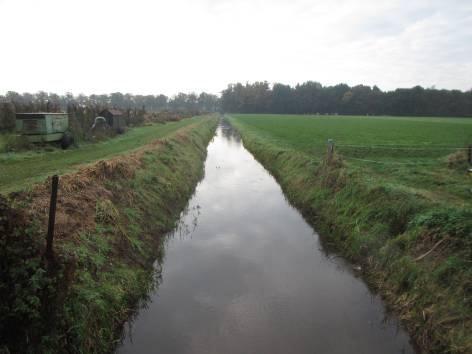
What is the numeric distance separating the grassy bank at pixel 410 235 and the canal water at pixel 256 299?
0.49 metres

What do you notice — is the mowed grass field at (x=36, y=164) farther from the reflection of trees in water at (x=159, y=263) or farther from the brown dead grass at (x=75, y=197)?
the reflection of trees in water at (x=159, y=263)

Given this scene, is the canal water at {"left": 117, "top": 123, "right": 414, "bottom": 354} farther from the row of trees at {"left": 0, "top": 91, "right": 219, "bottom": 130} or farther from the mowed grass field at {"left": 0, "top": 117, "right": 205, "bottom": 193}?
the row of trees at {"left": 0, "top": 91, "right": 219, "bottom": 130}

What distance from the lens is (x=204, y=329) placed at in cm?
610

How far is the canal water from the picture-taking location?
580 centimetres

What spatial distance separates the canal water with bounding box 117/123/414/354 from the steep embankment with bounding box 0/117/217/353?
2.12 feet

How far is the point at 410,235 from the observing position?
7.54m

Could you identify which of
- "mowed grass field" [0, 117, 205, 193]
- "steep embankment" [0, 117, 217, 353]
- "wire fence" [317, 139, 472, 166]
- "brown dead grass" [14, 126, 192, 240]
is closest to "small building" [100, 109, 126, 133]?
"mowed grass field" [0, 117, 205, 193]

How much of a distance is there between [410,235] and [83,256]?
7.32 metres

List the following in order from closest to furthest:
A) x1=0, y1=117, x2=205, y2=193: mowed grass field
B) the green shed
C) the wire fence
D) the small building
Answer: x1=0, y1=117, x2=205, y2=193: mowed grass field → the wire fence → the green shed → the small building

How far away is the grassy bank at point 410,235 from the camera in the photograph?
5621 millimetres

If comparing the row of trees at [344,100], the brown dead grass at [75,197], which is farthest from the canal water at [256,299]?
the row of trees at [344,100]

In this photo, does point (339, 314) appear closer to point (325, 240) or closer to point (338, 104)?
point (325, 240)

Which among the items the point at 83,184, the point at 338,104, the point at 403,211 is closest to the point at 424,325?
the point at 403,211

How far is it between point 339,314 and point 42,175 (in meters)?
10.4
